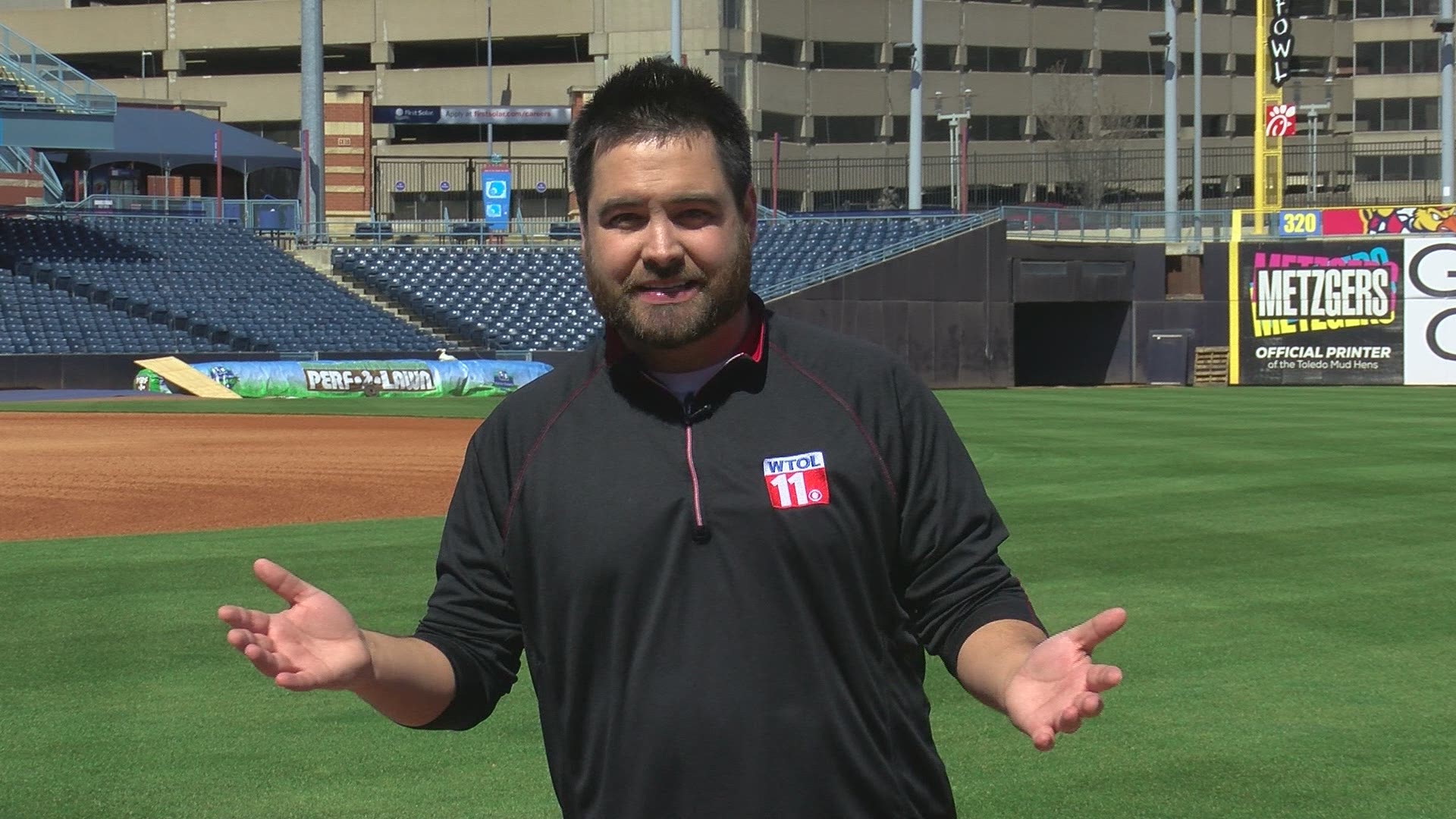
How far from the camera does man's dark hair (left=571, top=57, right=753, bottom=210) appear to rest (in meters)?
3.08

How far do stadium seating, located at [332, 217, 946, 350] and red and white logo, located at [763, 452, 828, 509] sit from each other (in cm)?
3354

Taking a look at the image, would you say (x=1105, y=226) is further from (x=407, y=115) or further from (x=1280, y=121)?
(x=407, y=115)

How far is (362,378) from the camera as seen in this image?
31359 millimetres

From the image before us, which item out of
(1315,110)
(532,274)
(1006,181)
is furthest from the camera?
(1006,181)

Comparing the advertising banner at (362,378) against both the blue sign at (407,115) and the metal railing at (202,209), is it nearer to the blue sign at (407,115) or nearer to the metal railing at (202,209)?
the metal railing at (202,209)

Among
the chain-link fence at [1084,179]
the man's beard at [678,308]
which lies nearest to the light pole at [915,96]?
A: the chain-link fence at [1084,179]

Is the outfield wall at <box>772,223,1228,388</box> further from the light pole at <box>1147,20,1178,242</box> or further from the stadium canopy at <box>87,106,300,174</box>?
the stadium canopy at <box>87,106,300,174</box>

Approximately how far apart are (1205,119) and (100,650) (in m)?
81.6

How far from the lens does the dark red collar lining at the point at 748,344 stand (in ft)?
10.1

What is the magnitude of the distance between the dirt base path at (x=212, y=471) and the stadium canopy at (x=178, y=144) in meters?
27.4

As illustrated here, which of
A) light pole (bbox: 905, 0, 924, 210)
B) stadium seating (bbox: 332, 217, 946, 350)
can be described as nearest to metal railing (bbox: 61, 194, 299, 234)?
stadium seating (bbox: 332, 217, 946, 350)

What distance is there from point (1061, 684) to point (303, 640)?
129cm

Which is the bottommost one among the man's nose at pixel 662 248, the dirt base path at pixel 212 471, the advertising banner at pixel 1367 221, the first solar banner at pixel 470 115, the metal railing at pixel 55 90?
the dirt base path at pixel 212 471

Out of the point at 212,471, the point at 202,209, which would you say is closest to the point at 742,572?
the point at 212,471
